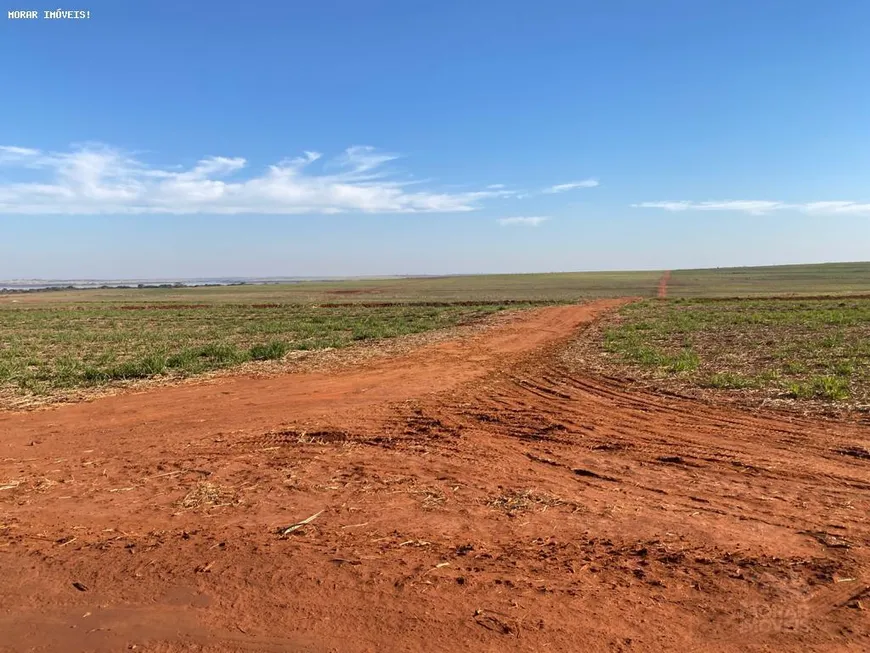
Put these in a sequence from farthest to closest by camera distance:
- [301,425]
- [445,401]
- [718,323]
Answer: [718,323] < [445,401] < [301,425]

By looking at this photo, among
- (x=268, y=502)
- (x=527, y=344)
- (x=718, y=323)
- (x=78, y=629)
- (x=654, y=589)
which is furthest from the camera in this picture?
(x=718, y=323)

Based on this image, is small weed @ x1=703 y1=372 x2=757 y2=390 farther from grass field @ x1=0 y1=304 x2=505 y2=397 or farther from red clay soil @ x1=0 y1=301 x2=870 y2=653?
grass field @ x1=0 y1=304 x2=505 y2=397

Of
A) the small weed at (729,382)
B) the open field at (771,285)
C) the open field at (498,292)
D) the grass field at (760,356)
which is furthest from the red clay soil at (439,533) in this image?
the open field at (771,285)

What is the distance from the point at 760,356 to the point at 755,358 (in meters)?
0.45

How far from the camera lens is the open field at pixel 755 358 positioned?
1097 centimetres

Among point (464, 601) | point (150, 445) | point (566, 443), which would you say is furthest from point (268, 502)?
point (566, 443)

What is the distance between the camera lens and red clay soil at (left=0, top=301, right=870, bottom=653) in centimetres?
396

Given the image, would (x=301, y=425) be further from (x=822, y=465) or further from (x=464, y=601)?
(x=822, y=465)

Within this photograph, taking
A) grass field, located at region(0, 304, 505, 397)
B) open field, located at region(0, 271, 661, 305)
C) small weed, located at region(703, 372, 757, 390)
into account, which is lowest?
grass field, located at region(0, 304, 505, 397)

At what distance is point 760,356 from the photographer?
51.1 feet

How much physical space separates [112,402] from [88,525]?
7.03m

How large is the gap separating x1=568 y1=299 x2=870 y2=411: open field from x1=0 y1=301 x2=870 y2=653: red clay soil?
1960 mm

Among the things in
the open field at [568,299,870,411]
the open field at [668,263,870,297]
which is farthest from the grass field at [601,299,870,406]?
the open field at [668,263,870,297]

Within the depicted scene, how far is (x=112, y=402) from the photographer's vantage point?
39.1ft
